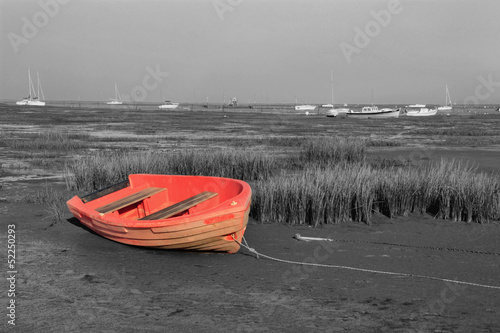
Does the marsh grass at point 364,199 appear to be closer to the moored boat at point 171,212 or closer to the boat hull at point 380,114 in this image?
the moored boat at point 171,212

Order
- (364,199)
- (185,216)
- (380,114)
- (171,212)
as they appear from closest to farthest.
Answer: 1. (185,216)
2. (171,212)
3. (364,199)
4. (380,114)

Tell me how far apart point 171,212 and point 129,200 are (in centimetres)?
126

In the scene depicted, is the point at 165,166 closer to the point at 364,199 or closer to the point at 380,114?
the point at 364,199

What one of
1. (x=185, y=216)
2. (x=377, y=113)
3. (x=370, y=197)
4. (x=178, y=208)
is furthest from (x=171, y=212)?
(x=377, y=113)

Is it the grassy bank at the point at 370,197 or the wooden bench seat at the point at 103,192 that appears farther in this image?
the grassy bank at the point at 370,197

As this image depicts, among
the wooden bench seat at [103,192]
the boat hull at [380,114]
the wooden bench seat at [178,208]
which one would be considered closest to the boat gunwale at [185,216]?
the wooden bench seat at [178,208]

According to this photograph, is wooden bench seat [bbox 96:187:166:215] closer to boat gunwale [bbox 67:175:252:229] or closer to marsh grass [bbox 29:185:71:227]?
boat gunwale [bbox 67:175:252:229]

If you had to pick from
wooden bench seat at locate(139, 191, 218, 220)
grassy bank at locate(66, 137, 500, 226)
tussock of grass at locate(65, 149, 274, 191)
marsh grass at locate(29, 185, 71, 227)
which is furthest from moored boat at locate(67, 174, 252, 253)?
tussock of grass at locate(65, 149, 274, 191)

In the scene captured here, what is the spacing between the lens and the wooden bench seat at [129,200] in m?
8.66

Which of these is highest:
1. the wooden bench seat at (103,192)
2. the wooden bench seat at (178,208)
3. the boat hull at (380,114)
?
the wooden bench seat at (103,192)

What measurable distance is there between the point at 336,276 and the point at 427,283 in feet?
3.76

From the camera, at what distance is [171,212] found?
8.18 m

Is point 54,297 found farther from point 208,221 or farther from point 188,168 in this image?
point 188,168

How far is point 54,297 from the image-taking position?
585 cm
